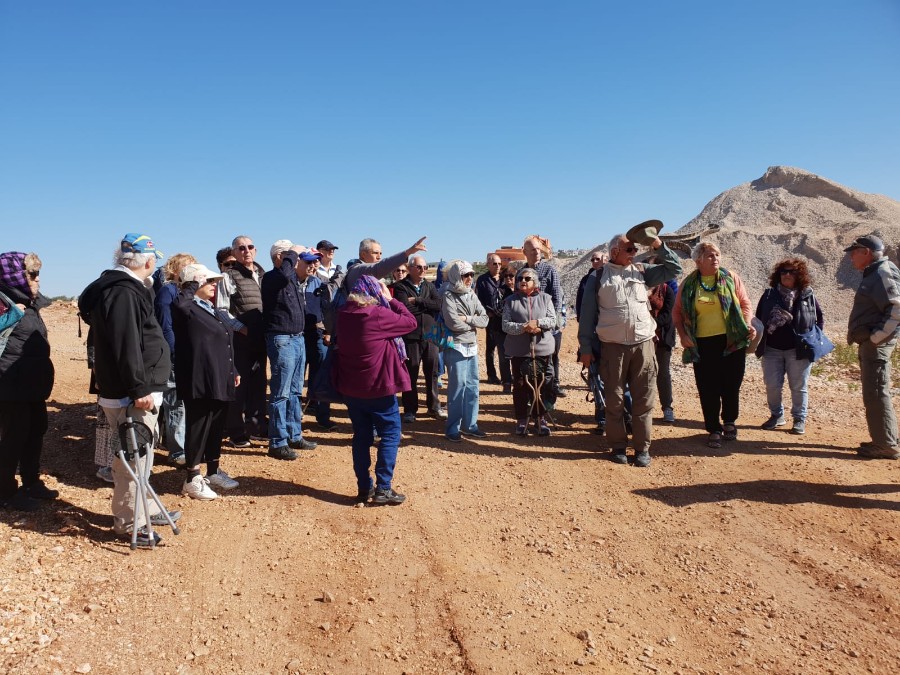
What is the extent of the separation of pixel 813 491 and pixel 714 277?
7.83 ft

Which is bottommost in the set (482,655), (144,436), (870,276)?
(482,655)

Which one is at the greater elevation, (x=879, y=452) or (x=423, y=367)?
(x=423, y=367)

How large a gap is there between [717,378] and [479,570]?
3926mm

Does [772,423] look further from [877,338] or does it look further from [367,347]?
[367,347]

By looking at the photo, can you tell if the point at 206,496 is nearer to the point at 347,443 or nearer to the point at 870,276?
the point at 347,443

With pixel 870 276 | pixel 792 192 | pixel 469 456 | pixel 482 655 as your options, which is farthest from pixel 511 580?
pixel 792 192

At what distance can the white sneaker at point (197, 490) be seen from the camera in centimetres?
484

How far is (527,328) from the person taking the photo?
21.1 ft

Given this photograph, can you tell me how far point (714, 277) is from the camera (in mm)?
6289

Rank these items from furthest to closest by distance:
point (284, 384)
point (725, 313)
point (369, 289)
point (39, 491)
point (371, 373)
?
point (725, 313)
point (284, 384)
point (369, 289)
point (371, 373)
point (39, 491)

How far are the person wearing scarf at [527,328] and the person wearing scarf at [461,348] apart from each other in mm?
362

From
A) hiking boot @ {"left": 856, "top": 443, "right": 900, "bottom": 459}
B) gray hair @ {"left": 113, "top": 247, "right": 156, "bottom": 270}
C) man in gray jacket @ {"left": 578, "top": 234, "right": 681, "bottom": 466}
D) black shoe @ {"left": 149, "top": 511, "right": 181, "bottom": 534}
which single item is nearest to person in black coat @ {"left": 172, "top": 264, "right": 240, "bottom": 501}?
black shoe @ {"left": 149, "top": 511, "right": 181, "bottom": 534}

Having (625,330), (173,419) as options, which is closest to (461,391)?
(625,330)

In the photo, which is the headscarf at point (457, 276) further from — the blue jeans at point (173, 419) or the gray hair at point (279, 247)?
the blue jeans at point (173, 419)
